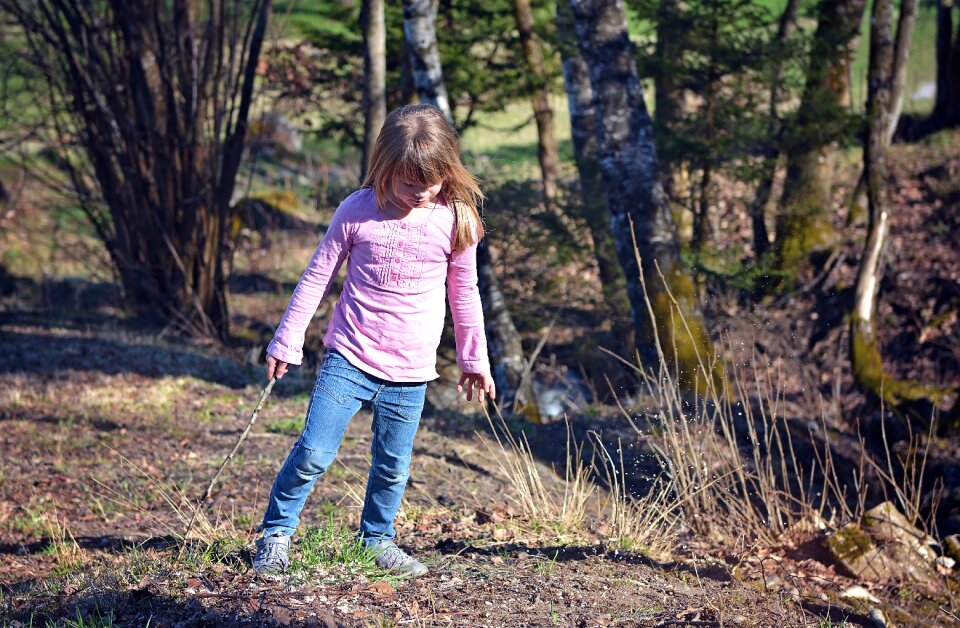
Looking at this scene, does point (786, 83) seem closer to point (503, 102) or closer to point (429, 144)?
point (503, 102)

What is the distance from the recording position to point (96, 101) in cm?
966

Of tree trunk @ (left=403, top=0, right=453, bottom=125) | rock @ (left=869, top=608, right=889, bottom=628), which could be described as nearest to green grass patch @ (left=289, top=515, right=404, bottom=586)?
rock @ (left=869, top=608, right=889, bottom=628)

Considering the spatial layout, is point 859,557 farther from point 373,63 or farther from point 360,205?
point 373,63

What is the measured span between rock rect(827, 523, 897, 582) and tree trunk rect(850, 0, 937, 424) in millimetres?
4916

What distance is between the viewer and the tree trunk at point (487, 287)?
8750 mm

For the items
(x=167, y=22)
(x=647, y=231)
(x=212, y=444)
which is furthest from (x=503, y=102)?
(x=212, y=444)

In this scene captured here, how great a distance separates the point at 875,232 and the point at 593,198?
304cm

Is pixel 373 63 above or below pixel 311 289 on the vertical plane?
above

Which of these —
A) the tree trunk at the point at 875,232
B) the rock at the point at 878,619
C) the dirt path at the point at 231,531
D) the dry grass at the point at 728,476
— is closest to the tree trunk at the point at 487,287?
the dirt path at the point at 231,531

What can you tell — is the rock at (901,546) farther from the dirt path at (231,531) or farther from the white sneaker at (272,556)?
the white sneaker at (272,556)

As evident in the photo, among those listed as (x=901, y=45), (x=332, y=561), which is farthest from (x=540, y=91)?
(x=332, y=561)

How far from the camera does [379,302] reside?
3.72m

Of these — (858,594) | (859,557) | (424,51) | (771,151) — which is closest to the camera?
(858,594)

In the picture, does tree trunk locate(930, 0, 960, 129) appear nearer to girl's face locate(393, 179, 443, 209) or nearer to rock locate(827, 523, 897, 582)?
rock locate(827, 523, 897, 582)
